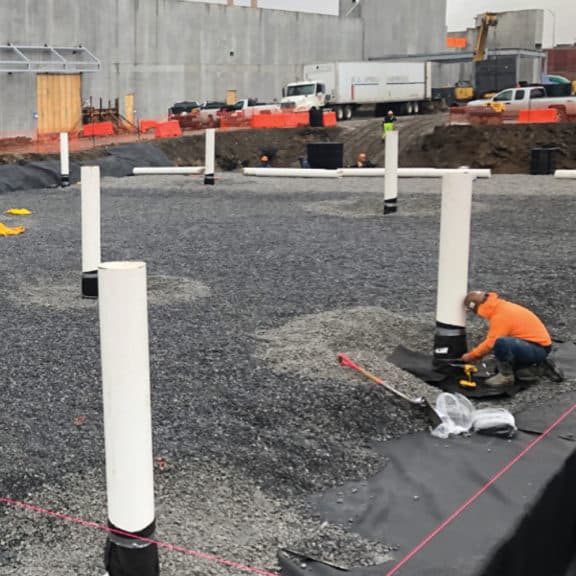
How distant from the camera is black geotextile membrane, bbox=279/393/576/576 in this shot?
161 inches

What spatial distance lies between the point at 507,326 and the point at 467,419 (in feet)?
4.15

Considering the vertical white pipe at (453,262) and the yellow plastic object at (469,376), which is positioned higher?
the vertical white pipe at (453,262)

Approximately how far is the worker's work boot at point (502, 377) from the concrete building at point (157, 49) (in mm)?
36931

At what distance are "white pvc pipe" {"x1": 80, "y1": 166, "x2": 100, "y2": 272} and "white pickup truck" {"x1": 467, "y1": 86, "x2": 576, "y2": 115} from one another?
32.6 metres

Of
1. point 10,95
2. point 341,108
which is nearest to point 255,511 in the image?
point 10,95

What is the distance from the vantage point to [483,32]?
5850 centimetres

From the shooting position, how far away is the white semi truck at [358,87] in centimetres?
4753

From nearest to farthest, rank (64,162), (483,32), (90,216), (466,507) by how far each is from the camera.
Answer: (466,507) < (90,216) < (64,162) < (483,32)

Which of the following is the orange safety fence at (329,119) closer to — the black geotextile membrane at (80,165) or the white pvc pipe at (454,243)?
the black geotextile membrane at (80,165)

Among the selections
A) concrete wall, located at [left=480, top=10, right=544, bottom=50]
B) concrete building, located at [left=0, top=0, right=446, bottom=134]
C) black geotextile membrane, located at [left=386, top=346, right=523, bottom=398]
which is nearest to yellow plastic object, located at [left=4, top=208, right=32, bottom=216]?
black geotextile membrane, located at [left=386, top=346, right=523, bottom=398]

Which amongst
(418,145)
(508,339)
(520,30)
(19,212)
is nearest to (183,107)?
(418,145)

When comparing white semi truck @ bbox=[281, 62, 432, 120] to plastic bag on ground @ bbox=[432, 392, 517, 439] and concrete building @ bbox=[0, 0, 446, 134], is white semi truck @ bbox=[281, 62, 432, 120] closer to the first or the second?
concrete building @ bbox=[0, 0, 446, 134]

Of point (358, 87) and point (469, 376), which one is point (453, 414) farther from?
point (358, 87)

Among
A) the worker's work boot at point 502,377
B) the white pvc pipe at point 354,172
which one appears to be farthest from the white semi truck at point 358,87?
the worker's work boot at point 502,377
